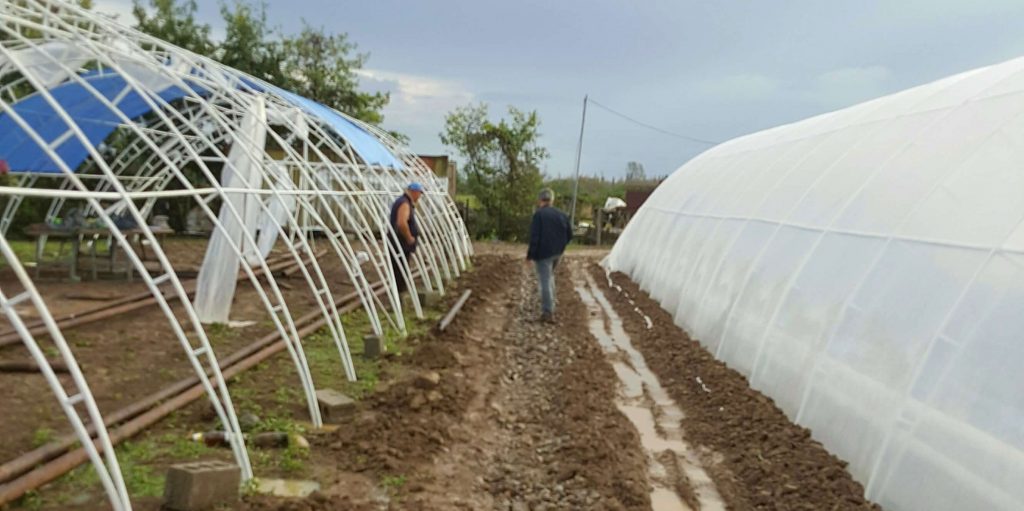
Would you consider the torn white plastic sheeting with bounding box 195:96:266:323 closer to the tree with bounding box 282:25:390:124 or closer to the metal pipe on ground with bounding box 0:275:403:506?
the metal pipe on ground with bounding box 0:275:403:506

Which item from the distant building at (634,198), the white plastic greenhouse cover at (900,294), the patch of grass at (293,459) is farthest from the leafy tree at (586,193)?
the patch of grass at (293,459)

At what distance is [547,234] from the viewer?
11305 mm

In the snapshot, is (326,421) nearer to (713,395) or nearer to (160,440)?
(160,440)

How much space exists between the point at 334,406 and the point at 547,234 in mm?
5516

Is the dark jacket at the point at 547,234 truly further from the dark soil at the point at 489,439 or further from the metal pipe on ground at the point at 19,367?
the metal pipe on ground at the point at 19,367

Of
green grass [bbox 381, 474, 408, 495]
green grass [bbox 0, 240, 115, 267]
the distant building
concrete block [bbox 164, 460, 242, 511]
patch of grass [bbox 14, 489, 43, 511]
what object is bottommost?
green grass [bbox 0, 240, 115, 267]

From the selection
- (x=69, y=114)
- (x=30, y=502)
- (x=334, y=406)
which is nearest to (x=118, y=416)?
(x=30, y=502)

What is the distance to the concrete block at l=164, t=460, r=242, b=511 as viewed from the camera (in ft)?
14.1

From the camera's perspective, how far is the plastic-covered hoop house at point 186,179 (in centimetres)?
487

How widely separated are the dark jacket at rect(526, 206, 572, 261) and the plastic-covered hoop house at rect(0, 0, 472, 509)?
6.38ft

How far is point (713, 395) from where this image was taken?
289 inches

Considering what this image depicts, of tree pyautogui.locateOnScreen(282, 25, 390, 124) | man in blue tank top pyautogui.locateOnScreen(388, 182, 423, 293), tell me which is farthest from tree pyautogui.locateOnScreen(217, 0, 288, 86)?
man in blue tank top pyautogui.locateOnScreen(388, 182, 423, 293)

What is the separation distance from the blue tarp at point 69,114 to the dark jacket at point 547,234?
6.01 metres

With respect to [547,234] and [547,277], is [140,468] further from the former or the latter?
[547,277]
